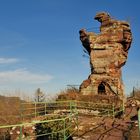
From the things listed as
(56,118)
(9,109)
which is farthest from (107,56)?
(9,109)

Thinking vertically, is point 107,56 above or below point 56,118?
above

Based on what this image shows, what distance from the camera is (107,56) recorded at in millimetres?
26719

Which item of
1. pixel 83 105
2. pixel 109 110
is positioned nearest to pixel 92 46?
pixel 83 105

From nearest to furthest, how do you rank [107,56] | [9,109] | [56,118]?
[56,118] → [107,56] → [9,109]

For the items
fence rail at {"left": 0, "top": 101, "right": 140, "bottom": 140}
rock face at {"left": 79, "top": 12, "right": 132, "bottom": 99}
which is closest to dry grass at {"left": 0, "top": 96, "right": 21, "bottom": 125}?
fence rail at {"left": 0, "top": 101, "right": 140, "bottom": 140}

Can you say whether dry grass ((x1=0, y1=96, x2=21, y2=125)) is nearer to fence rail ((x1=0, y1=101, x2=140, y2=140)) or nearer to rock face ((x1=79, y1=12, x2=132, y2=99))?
fence rail ((x1=0, y1=101, x2=140, y2=140))

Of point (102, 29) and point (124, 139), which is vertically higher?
point (102, 29)

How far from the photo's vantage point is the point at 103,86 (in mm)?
27062

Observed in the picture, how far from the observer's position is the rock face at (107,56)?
2631cm

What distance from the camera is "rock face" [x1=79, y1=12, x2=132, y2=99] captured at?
2631 centimetres

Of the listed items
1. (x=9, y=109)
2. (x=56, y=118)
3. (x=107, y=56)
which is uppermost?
(x=107, y=56)

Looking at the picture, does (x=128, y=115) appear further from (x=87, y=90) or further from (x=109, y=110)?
(x=87, y=90)

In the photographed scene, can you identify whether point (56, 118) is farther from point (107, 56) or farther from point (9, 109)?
point (9, 109)

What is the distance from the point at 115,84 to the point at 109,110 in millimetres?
4993
